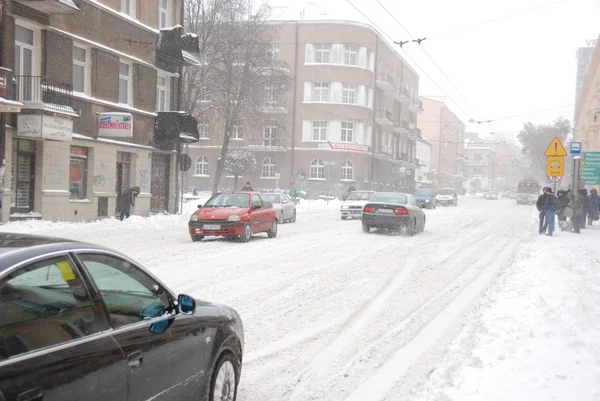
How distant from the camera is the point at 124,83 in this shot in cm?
2520

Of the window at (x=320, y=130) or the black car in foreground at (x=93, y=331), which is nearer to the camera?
the black car in foreground at (x=93, y=331)

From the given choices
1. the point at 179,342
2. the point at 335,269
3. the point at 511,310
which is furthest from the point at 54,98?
the point at 179,342

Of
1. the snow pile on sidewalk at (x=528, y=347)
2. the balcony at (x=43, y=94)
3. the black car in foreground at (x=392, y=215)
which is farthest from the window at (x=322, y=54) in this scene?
the snow pile on sidewalk at (x=528, y=347)

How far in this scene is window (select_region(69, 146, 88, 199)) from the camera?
22.1 m

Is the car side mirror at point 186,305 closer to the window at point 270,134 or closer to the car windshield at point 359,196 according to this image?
the car windshield at point 359,196

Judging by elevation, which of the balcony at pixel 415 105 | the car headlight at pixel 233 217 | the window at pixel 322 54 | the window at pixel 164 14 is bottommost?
the car headlight at pixel 233 217

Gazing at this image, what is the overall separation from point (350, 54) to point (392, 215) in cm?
4070

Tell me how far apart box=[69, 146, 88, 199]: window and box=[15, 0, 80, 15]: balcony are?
479 cm

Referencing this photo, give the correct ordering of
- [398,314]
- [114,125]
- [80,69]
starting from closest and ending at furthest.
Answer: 1. [398,314]
2. [80,69]
3. [114,125]

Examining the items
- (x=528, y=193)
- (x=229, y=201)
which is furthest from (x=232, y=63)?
(x=528, y=193)

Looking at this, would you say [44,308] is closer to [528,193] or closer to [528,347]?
[528,347]

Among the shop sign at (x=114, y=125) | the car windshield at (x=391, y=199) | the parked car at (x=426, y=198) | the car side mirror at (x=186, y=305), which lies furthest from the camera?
the parked car at (x=426, y=198)

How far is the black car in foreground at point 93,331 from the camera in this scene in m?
2.65

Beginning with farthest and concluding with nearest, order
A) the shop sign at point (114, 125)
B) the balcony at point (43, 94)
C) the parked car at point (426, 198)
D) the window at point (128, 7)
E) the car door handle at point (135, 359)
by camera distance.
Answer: the parked car at point (426, 198) < the window at point (128, 7) < the shop sign at point (114, 125) < the balcony at point (43, 94) < the car door handle at point (135, 359)
